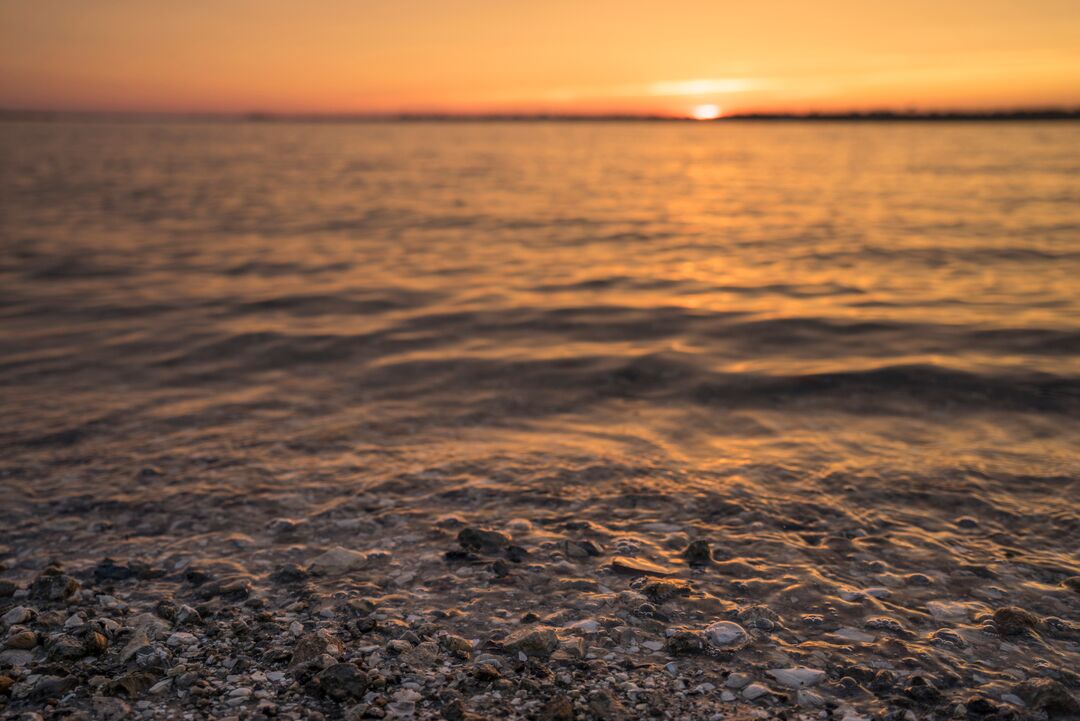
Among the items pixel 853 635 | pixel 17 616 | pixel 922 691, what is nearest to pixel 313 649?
pixel 17 616

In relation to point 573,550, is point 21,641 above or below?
above

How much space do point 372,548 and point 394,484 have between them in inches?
51.3

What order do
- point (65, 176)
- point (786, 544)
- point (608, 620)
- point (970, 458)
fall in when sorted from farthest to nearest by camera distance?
1. point (65, 176)
2. point (970, 458)
3. point (786, 544)
4. point (608, 620)

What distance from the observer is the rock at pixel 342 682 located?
4.13 m

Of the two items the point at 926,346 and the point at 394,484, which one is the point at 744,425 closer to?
the point at 394,484

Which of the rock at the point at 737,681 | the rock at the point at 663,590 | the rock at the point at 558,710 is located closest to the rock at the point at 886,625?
the rock at the point at 737,681

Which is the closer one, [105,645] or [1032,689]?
[1032,689]

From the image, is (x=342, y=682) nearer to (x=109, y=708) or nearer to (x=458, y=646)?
(x=458, y=646)

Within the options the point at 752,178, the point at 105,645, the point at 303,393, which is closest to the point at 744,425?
the point at 303,393

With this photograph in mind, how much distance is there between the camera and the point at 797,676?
433 cm

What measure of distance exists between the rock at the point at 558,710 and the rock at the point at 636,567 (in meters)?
1.63

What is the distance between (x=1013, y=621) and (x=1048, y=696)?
0.79 m

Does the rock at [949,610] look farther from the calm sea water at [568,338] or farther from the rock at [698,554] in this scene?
the calm sea water at [568,338]

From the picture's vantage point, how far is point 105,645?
4.58 m
